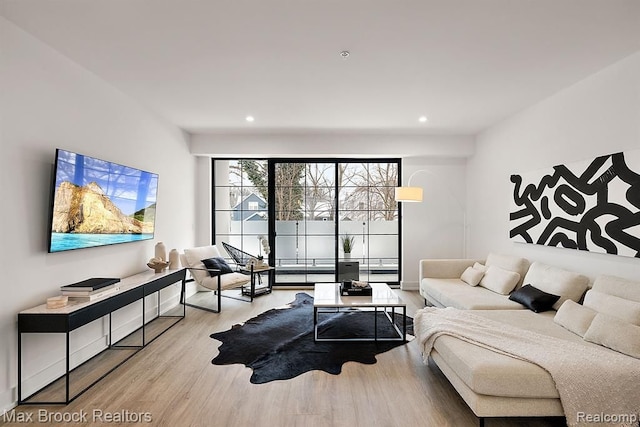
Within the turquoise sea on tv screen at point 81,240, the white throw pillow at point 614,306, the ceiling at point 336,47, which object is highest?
the ceiling at point 336,47

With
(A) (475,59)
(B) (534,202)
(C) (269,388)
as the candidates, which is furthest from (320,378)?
(B) (534,202)

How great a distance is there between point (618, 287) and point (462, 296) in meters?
1.43

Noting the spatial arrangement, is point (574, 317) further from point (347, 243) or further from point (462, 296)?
point (347, 243)

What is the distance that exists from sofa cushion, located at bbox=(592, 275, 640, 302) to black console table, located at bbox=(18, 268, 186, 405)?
4.19 m

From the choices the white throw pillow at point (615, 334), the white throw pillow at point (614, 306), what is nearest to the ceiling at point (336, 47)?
the white throw pillow at point (614, 306)

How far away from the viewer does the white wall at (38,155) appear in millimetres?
2410

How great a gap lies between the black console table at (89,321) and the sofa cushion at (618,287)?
165 inches

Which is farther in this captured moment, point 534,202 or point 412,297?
point 412,297

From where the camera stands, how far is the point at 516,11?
2.27m

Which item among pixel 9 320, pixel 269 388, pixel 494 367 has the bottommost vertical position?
pixel 269 388

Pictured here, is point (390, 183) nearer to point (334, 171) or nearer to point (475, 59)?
point (334, 171)

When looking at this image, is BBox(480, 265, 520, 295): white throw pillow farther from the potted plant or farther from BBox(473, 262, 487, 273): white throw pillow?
the potted plant

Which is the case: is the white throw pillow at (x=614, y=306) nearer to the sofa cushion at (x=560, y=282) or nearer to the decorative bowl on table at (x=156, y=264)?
the sofa cushion at (x=560, y=282)

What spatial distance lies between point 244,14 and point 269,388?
2759 mm
